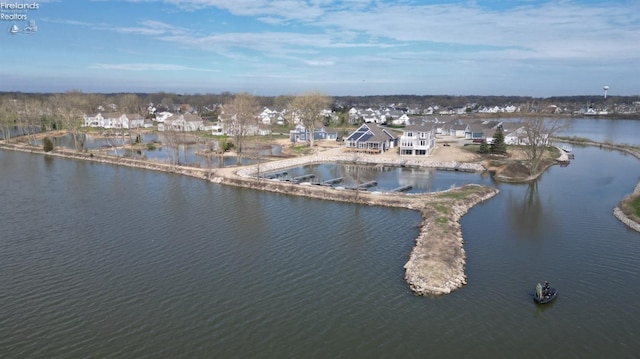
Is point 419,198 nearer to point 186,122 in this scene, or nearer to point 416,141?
point 416,141

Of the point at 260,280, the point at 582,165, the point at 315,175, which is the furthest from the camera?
the point at 582,165

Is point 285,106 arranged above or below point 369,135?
above

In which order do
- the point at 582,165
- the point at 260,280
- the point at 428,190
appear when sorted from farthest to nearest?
1. the point at 582,165
2. the point at 428,190
3. the point at 260,280

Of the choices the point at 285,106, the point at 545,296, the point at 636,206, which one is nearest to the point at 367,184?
the point at 636,206

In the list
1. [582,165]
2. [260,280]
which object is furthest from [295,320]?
[582,165]

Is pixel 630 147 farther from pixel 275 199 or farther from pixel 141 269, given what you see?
pixel 141 269

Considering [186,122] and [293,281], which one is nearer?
[293,281]
